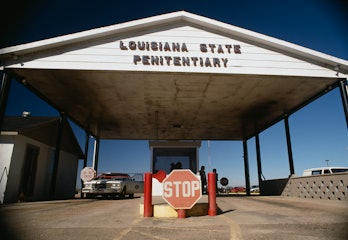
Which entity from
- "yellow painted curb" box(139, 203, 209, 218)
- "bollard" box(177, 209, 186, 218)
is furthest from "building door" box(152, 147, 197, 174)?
"bollard" box(177, 209, 186, 218)

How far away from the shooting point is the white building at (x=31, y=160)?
12.2 metres

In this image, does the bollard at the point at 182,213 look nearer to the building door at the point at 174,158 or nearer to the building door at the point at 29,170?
the building door at the point at 29,170

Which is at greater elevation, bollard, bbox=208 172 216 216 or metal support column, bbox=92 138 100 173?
metal support column, bbox=92 138 100 173

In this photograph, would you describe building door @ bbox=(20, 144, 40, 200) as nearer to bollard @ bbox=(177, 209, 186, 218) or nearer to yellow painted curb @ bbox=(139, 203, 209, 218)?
yellow painted curb @ bbox=(139, 203, 209, 218)

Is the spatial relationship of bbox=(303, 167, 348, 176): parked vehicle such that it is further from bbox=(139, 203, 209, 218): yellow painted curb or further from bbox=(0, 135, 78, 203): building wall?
bbox=(0, 135, 78, 203): building wall

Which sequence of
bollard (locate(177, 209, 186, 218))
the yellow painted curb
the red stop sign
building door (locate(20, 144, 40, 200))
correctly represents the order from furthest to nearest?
building door (locate(20, 144, 40, 200)) → the yellow painted curb → bollard (locate(177, 209, 186, 218)) → the red stop sign

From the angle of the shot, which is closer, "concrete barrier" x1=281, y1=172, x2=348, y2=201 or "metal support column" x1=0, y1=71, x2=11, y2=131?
"metal support column" x1=0, y1=71, x2=11, y2=131

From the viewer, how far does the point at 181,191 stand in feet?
17.3

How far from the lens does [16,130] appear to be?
12.5m

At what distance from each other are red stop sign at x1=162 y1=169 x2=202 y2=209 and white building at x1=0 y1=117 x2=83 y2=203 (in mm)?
10478

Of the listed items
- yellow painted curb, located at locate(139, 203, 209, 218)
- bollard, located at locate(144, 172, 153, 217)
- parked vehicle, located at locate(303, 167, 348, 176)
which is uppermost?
parked vehicle, located at locate(303, 167, 348, 176)

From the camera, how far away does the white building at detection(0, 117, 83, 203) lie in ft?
40.1

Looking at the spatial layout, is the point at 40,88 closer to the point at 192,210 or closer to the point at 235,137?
the point at 192,210

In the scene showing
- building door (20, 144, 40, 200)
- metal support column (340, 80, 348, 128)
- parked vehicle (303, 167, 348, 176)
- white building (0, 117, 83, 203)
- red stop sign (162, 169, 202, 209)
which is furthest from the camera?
parked vehicle (303, 167, 348, 176)
